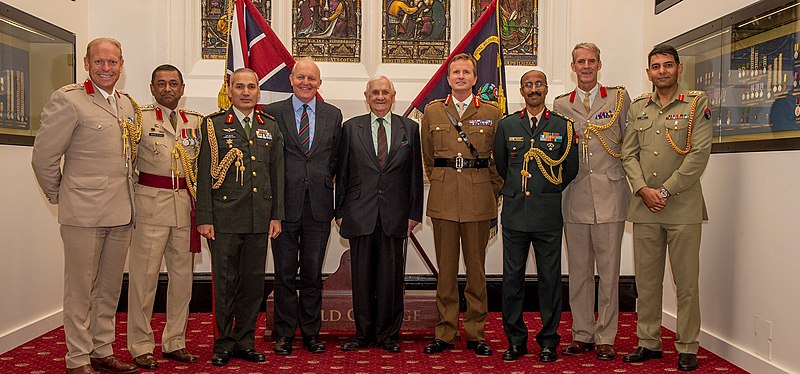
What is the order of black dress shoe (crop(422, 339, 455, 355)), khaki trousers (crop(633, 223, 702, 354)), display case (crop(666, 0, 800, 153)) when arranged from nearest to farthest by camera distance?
display case (crop(666, 0, 800, 153)) < khaki trousers (crop(633, 223, 702, 354)) < black dress shoe (crop(422, 339, 455, 355))

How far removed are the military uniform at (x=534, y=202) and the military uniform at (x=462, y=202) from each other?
12 centimetres

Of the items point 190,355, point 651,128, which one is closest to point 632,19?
point 651,128

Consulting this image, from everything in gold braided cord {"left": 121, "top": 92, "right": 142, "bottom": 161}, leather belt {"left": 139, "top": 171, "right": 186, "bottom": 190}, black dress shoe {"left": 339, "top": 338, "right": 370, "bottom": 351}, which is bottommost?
black dress shoe {"left": 339, "top": 338, "right": 370, "bottom": 351}

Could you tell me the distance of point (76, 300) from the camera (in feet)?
13.2

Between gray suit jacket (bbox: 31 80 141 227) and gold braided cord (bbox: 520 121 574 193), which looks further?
gold braided cord (bbox: 520 121 574 193)

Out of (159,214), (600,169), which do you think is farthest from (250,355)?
(600,169)

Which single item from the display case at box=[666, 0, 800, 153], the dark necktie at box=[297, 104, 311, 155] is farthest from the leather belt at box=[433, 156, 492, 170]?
the display case at box=[666, 0, 800, 153]

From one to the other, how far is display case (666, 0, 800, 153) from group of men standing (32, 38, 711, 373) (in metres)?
0.35

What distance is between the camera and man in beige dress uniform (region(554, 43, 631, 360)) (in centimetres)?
455

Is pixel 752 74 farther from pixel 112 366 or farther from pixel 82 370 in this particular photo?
pixel 82 370

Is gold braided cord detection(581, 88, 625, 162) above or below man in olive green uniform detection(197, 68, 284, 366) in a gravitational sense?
above

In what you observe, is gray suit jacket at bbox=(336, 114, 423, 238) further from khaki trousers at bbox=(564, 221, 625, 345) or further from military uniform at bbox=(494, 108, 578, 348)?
khaki trousers at bbox=(564, 221, 625, 345)

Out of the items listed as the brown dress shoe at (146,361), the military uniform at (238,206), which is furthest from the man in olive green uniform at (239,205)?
the brown dress shoe at (146,361)

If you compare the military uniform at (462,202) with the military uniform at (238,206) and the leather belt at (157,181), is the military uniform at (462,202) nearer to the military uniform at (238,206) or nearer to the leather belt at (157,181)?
the military uniform at (238,206)
